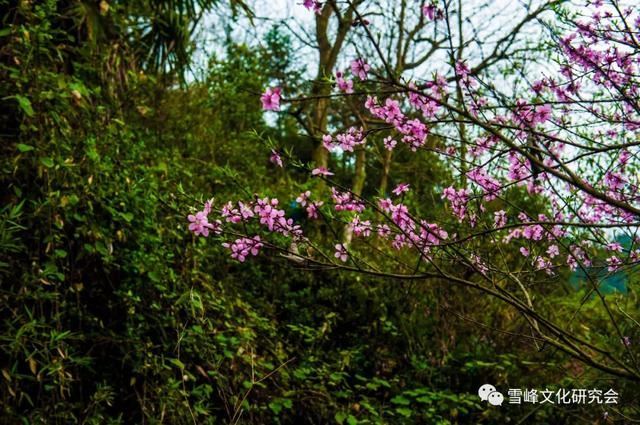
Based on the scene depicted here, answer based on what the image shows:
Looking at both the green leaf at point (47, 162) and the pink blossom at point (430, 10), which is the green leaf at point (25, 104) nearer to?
the green leaf at point (47, 162)

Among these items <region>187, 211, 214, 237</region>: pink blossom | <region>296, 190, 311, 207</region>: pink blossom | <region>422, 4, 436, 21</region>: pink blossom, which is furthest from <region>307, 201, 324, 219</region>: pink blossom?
<region>422, 4, 436, 21</region>: pink blossom

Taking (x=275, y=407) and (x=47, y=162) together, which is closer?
(x=47, y=162)

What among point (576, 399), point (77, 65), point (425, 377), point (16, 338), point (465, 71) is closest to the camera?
point (16, 338)

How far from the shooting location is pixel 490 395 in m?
4.01

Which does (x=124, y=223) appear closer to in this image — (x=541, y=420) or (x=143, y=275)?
(x=143, y=275)

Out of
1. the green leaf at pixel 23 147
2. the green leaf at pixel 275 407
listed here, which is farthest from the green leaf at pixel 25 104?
the green leaf at pixel 275 407

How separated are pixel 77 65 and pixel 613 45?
2839 mm

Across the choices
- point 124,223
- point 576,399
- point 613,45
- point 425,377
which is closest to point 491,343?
point 425,377

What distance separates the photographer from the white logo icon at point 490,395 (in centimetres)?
395

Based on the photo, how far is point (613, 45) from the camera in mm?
2697

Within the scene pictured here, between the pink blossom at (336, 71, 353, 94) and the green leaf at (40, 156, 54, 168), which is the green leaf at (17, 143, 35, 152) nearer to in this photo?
the green leaf at (40, 156, 54, 168)

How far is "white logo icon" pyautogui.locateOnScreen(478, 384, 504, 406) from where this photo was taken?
13.0 ft

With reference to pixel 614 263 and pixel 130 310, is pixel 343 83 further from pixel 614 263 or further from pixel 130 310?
pixel 130 310

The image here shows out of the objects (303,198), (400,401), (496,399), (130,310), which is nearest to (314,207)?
(303,198)
